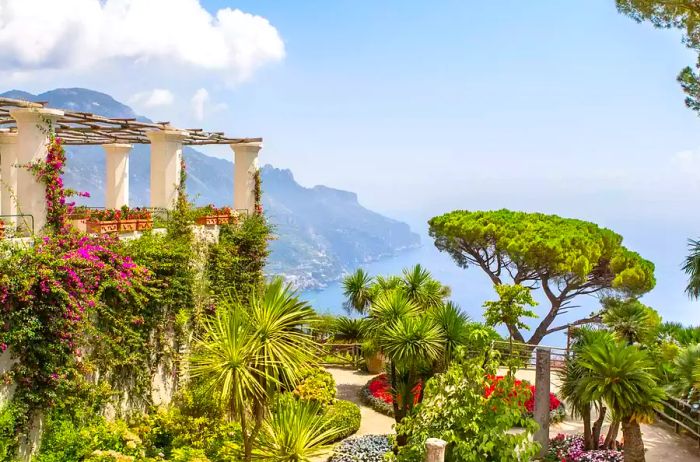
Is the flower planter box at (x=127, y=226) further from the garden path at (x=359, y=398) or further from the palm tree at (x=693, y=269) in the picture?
the palm tree at (x=693, y=269)

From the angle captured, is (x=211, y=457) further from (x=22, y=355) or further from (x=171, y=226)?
(x=171, y=226)

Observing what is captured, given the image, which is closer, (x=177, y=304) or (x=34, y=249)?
(x=34, y=249)

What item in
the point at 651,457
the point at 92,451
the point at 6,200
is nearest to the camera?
the point at 92,451

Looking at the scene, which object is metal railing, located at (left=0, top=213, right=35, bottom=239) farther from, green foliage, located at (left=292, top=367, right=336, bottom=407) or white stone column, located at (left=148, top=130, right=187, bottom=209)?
green foliage, located at (left=292, top=367, right=336, bottom=407)

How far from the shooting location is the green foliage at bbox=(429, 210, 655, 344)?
26.5m

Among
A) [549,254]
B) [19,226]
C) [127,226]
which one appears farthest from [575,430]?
[19,226]

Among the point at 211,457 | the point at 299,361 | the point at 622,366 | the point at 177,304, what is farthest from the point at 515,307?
the point at 177,304

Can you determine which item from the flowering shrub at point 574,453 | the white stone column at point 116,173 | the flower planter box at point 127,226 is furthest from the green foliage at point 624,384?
the white stone column at point 116,173

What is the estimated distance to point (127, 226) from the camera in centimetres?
1441

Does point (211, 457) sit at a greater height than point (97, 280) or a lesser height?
lesser

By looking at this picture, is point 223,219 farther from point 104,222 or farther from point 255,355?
point 255,355

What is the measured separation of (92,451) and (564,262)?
67.6 feet

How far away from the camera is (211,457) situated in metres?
12.9

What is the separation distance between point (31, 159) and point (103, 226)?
2.54 metres
